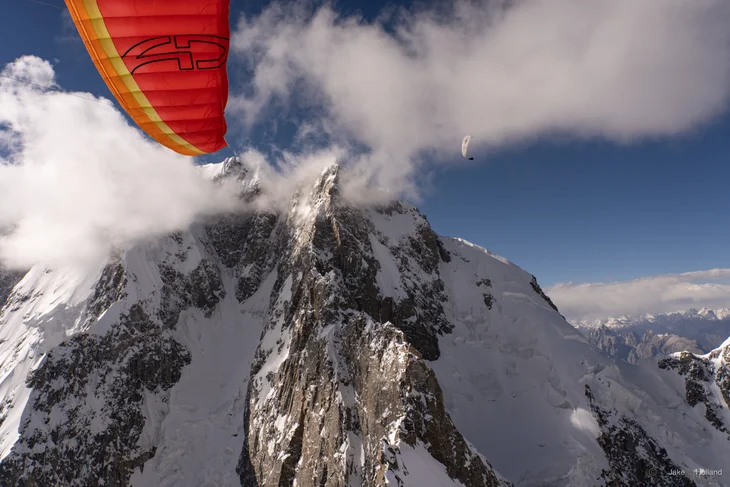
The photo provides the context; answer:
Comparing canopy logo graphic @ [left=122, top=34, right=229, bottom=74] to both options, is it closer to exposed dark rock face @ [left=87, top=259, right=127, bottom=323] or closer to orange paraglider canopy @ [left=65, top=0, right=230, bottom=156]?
orange paraglider canopy @ [left=65, top=0, right=230, bottom=156]

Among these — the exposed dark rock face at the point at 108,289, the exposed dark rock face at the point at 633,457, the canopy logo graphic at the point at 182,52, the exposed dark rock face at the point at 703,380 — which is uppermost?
the exposed dark rock face at the point at 108,289

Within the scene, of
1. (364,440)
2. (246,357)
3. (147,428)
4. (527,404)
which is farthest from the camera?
(246,357)

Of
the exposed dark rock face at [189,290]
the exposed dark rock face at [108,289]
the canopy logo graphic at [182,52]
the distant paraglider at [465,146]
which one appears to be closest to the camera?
the canopy logo graphic at [182,52]

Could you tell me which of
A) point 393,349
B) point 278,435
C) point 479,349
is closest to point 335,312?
point 393,349

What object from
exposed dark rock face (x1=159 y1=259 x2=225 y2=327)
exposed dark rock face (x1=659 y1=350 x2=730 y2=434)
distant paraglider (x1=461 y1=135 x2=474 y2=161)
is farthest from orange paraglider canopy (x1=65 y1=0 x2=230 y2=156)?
exposed dark rock face (x1=659 y1=350 x2=730 y2=434)

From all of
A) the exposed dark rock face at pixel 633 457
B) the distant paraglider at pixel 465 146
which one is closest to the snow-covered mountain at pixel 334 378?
the exposed dark rock face at pixel 633 457

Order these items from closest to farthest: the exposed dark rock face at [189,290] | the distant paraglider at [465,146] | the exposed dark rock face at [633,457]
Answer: the distant paraglider at [465,146] < the exposed dark rock face at [633,457] < the exposed dark rock face at [189,290]

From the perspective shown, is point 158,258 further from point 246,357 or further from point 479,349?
point 479,349

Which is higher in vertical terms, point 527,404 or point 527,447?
point 527,404

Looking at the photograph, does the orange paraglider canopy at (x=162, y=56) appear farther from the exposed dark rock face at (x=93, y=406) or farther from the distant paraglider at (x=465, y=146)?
the exposed dark rock face at (x=93, y=406)
